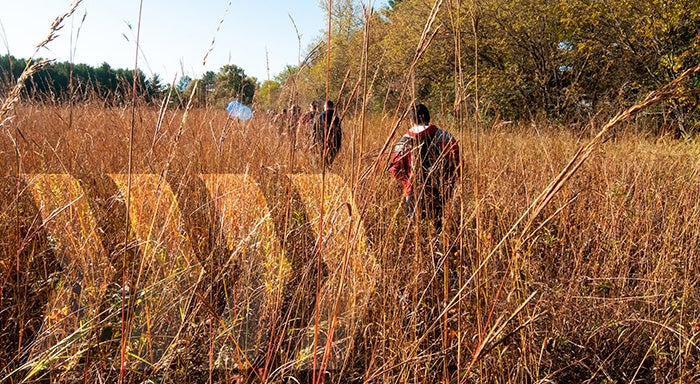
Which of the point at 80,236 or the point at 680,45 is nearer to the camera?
the point at 80,236

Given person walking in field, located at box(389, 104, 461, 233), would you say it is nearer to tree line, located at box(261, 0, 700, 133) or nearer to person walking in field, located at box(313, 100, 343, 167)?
person walking in field, located at box(313, 100, 343, 167)

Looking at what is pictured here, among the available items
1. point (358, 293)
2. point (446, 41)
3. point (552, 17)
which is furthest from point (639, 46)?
point (358, 293)

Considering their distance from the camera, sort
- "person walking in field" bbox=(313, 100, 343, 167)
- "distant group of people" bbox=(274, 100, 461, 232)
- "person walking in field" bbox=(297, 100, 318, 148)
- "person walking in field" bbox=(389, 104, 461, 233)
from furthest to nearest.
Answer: "person walking in field" bbox=(297, 100, 318, 148) < "person walking in field" bbox=(389, 104, 461, 233) < "distant group of people" bbox=(274, 100, 461, 232) < "person walking in field" bbox=(313, 100, 343, 167)

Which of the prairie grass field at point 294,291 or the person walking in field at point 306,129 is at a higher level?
the person walking in field at point 306,129

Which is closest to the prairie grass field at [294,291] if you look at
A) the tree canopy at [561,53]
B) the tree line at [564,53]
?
the tree canopy at [561,53]

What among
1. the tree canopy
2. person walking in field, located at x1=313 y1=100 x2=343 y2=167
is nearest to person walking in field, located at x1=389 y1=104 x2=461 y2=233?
person walking in field, located at x1=313 y1=100 x2=343 y2=167

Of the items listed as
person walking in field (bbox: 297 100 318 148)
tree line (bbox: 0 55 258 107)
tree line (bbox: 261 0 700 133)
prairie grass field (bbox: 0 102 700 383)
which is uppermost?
tree line (bbox: 261 0 700 133)

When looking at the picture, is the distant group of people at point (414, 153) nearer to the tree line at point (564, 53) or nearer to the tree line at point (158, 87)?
the tree line at point (158, 87)

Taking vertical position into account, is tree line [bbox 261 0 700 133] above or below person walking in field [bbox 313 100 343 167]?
Result: above

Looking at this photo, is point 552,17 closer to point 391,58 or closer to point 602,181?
point 391,58

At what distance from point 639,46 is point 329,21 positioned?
31.9ft

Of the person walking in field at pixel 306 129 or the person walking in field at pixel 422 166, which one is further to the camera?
the person walking in field at pixel 306 129

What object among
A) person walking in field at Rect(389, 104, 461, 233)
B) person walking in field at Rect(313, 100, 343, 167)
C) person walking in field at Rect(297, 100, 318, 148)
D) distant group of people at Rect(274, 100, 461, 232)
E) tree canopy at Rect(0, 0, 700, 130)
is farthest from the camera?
tree canopy at Rect(0, 0, 700, 130)

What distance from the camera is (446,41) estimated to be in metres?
10.5
